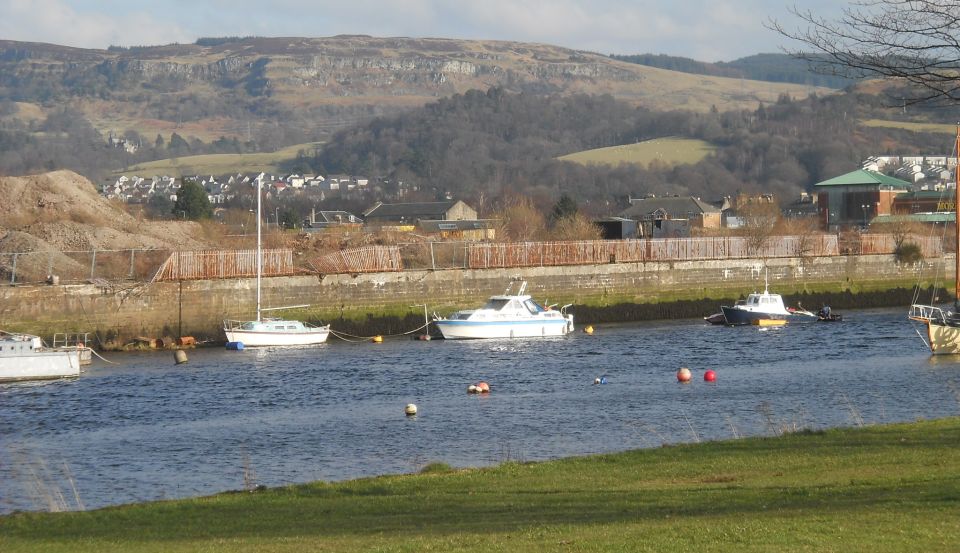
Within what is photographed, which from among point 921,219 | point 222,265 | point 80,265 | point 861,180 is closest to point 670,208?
point 861,180

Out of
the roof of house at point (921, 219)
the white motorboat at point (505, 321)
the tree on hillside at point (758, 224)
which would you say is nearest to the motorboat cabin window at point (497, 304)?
the white motorboat at point (505, 321)

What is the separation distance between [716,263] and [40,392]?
149 feet

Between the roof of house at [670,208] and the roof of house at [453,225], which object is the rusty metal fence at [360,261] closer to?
the roof of house at [453,225]

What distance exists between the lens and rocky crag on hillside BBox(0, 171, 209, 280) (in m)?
62.4

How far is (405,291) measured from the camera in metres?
65.6

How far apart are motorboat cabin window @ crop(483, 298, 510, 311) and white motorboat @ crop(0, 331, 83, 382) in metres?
21.4

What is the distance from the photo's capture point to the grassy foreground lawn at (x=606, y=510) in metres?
15.7

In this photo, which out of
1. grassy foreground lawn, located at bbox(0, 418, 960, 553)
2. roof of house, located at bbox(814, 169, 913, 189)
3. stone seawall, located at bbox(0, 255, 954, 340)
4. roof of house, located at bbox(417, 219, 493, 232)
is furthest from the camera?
roof of house, located at bbox(814, 169, 913, 189)

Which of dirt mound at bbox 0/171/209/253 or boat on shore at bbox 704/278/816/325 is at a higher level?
dirt mound at bbox 0/171/209/253

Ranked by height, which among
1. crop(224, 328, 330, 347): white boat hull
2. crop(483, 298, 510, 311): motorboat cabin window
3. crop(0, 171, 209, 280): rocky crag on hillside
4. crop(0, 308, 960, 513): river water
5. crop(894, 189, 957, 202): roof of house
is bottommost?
crop(0, 308, 960, 513): river water

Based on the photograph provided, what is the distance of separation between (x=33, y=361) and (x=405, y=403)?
1527 cm

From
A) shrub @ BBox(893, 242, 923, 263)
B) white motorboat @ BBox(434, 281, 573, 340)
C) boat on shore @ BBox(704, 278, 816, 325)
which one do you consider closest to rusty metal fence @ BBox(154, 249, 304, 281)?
white motorboat @ BBox(434, 281, 573, 340)

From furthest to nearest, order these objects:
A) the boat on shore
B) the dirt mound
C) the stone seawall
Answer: the dirt mound, the boat on shore, the stone seawall

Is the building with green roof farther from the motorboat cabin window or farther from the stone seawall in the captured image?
the motorboat cabin window
